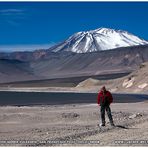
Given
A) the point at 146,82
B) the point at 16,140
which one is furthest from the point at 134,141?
the point at 146,82

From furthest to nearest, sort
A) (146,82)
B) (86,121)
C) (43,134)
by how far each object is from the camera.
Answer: (146,82)
(86,121)
(43,134)

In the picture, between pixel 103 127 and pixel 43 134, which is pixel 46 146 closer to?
pixel 43 134

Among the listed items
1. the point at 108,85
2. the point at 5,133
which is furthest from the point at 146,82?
the point at 5,133

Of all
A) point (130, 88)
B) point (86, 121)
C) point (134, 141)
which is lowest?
point (134, 141)

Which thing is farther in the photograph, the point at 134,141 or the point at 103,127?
the point at 103,127

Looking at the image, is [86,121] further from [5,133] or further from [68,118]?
[5,133]

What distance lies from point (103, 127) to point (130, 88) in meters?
91.1

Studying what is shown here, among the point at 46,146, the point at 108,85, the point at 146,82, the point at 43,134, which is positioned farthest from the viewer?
the point at 108,85

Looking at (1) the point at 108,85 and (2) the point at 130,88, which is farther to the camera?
(1) the point at 108,85

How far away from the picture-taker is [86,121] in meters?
27.0

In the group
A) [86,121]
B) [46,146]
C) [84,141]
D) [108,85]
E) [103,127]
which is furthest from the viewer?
[108,85]

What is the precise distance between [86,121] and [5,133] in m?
6.50

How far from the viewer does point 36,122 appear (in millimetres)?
27062

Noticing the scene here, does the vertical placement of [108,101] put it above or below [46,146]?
above
